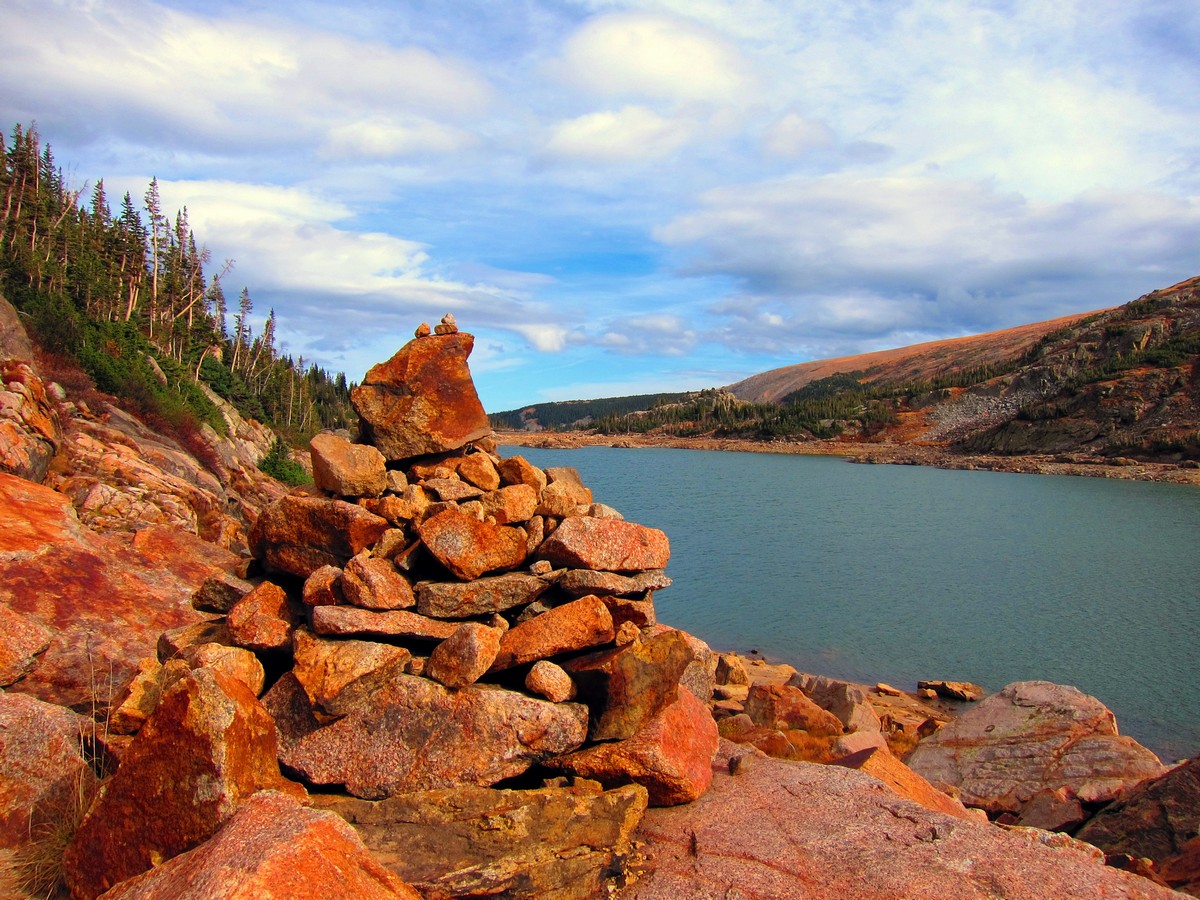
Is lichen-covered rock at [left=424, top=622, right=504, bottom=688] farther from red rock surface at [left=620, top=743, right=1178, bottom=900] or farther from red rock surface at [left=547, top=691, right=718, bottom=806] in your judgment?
red rock surface at [left=620, top=743, right=1178, bottom=900]

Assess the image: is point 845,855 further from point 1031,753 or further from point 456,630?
point 1031,753

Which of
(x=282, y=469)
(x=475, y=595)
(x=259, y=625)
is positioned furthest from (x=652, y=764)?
(x=282, y=469)

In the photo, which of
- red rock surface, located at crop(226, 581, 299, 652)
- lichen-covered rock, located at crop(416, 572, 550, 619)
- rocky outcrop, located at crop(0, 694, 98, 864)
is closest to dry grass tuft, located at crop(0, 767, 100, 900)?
rocky outcrop, located at crop(0, 694, 98, 864)

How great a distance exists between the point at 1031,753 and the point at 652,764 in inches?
359

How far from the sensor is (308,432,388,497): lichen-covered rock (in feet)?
32.4

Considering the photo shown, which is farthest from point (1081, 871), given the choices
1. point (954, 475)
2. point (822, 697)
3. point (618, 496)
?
point (954, 475)

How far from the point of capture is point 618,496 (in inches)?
2351

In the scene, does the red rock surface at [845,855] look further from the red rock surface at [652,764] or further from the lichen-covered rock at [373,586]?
the lichen-covered rock at [373,586]

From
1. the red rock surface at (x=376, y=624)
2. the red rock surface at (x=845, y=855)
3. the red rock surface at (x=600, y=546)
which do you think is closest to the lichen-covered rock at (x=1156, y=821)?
the red rock surface at (x=845, y=855)

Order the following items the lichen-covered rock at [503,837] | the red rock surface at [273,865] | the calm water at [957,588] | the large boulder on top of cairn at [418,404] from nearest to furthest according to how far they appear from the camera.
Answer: the red rock surface at [273,865] → the lichen-covered rock at [503,837] → the large boulder on top of cairn at [418,404] → the calm water at [957,588]

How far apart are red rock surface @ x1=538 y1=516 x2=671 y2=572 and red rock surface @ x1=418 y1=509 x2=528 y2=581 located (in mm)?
550

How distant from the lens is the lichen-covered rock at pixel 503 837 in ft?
21.3

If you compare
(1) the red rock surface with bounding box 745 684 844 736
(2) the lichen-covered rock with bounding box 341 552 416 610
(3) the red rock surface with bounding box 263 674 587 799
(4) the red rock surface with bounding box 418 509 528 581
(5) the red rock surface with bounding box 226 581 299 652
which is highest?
(4) the red rock surface with bounding box 418 509 528 581

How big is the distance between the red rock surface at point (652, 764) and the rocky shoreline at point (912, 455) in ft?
279
